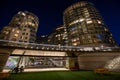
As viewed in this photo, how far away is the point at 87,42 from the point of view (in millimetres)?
55625

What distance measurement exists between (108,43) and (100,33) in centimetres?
766

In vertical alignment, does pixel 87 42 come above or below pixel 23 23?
below

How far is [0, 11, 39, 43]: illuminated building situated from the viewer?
2264 inches

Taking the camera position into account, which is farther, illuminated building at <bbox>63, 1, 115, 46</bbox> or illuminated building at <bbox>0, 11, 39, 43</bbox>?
illuminated building at <bbox>0, 11, 39, 43</bbox>

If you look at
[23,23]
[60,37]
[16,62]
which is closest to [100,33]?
[60,37]

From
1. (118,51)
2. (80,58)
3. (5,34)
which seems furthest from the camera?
(5,34)

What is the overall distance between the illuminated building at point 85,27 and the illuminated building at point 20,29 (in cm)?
2951

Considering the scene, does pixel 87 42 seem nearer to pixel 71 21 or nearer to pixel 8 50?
pixel 71 21

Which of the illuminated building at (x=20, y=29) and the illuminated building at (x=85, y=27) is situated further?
the illuminated building at (x=20, y=29)

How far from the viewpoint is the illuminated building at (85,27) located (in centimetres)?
5491

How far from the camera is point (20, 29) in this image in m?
63.4

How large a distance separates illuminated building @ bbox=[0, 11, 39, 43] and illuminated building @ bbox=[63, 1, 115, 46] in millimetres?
29506

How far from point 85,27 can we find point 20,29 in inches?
1798

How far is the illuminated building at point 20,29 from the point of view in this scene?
5749 centimetres
